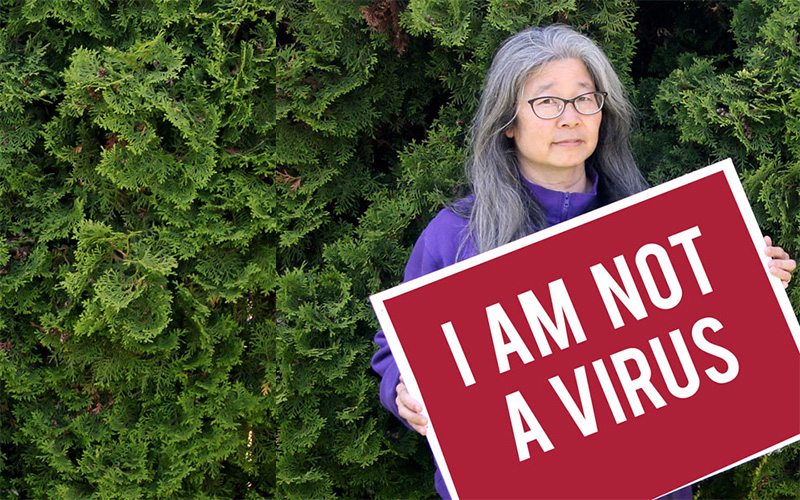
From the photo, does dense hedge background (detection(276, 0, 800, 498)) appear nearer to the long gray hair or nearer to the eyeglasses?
the long gray hair

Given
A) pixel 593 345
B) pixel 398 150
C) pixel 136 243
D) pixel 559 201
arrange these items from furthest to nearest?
pixel 398 150, pixel 136 243, pixel 559 201, pixel 593 345

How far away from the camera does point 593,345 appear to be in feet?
6.44

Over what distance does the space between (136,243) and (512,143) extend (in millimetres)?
1414

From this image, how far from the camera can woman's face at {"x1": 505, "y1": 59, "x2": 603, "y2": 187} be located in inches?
84.1

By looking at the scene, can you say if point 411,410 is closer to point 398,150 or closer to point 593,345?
point 593,345

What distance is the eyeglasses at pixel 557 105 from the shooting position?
2.14m

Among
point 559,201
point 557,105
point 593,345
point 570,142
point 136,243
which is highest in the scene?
point 136,243

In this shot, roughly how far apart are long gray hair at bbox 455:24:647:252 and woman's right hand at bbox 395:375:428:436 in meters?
→ 0.49

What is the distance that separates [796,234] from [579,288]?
103 centimetres

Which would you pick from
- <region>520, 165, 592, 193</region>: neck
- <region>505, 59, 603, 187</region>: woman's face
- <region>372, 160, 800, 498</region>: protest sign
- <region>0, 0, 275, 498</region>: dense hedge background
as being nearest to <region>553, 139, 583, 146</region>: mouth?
<region>505, 59, 603, 187</region>: woman's face

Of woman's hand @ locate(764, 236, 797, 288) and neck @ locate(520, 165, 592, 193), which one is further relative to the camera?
neck @ locate(520, 165, 592, 193)

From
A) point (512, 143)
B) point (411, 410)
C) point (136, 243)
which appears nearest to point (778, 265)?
point (512, 143)

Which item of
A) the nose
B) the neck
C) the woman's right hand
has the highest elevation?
the nose

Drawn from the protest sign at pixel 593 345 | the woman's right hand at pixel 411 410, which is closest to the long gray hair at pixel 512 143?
the protest sign at pixel 593 345
